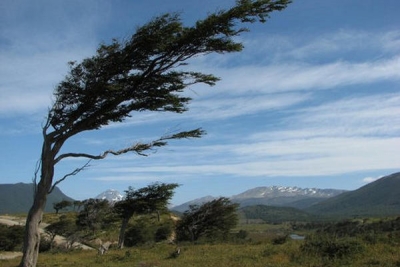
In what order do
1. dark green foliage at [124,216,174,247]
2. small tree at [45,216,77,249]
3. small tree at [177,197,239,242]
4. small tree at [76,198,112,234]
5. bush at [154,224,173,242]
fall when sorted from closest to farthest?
1. small tree at [45,216,77,249]
2. small tree at [177,197,239,242]
3. small tree at [76,198,112,234]
4. dark green foliage at [124,216,174,247]
5. bush at [154,224,173,242]

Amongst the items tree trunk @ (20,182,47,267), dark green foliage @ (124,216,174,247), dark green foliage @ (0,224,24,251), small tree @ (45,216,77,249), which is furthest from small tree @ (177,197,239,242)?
tree trunk @ (20,182,47,267)

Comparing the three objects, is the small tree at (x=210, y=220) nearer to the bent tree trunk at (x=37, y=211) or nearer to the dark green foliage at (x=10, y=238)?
the dark green foliage at (x=10, y=238)

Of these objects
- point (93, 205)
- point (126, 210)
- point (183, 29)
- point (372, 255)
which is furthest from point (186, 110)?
point (93, 205)

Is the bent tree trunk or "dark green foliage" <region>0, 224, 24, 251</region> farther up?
the bent tree trunk

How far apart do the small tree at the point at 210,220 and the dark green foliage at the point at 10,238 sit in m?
21.6

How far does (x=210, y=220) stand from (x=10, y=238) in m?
25.1

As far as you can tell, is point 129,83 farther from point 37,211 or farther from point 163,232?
point 163,232

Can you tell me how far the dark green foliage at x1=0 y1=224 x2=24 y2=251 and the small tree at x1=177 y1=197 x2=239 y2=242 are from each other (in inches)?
851

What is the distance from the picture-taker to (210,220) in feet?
175

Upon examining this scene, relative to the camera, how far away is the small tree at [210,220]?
174ft

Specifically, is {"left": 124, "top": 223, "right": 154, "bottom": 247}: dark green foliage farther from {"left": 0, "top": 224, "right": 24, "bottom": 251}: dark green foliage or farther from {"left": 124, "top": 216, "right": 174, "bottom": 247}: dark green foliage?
{"left": 0, "top": 224, "right": 24, "bottom": 251}: dark green foliage

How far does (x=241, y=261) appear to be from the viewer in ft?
59.8

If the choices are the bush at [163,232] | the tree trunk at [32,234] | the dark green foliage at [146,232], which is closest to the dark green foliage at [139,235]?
the dark green foliage at [146,232]

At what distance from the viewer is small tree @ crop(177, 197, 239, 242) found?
5312 centimetres
